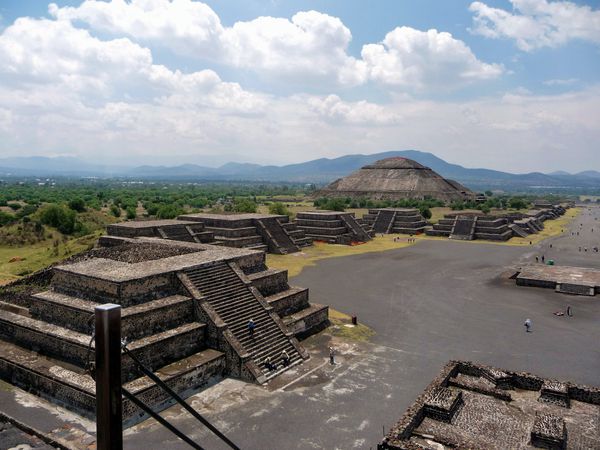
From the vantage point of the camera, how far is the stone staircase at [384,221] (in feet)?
234

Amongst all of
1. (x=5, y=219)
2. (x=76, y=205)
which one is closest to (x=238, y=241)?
(x=5, y=219)

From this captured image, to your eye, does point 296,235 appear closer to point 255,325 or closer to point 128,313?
point 255,325

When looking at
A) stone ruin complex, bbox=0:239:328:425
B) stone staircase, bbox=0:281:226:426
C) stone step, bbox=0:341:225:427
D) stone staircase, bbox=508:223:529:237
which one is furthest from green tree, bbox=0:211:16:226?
stone staircase, bbox=508:223:529:237

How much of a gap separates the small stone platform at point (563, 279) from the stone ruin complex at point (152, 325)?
2169 cm

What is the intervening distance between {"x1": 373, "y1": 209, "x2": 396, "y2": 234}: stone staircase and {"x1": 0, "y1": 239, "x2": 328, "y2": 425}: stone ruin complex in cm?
5003

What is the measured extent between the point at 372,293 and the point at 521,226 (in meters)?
51.5

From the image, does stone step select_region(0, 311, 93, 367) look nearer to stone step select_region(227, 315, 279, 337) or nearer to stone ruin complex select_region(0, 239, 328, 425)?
stone ruin complex select_region(0, 239, 328, 425)

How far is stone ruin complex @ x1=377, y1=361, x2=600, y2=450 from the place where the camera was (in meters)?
12.7

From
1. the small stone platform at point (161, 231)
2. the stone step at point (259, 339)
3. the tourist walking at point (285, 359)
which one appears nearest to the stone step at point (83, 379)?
the stone step at point (259, 339)

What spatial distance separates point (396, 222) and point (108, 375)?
229 ft

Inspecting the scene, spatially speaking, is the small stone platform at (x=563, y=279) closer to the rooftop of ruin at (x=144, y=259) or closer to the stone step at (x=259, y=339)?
the rooftop of ruin at (x=144, y=259)

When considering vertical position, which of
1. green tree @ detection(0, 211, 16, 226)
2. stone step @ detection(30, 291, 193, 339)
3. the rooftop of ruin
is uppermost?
the rooftop of ruin

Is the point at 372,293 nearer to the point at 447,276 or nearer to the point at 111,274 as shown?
the point at 447,276

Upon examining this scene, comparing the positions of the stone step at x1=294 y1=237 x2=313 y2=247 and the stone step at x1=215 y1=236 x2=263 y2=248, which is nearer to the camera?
the stone step at x1=215 y1=236 x2=263 y2=248
